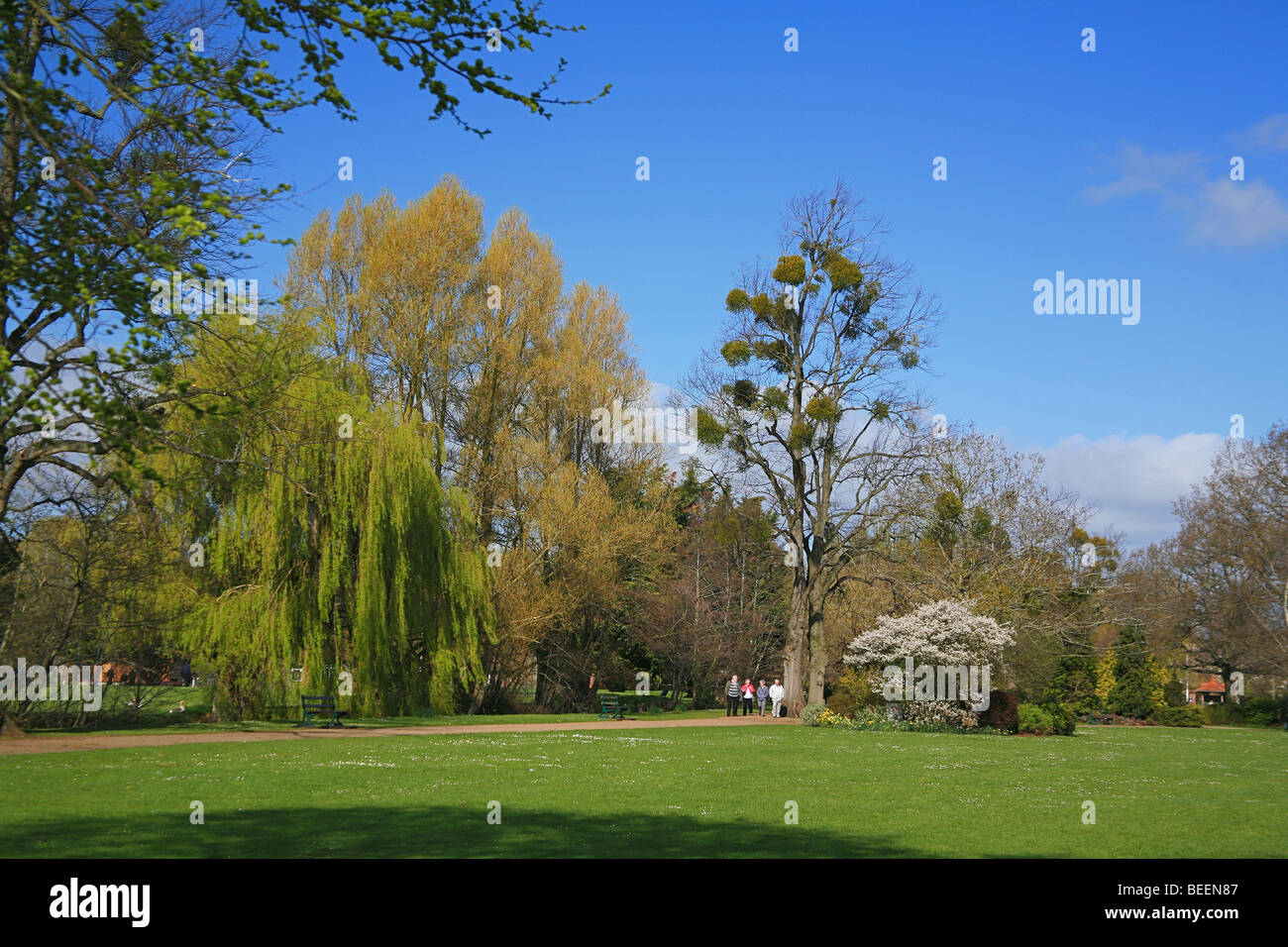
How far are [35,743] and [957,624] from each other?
75.5ft

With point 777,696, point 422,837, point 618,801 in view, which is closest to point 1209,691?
point 777,696

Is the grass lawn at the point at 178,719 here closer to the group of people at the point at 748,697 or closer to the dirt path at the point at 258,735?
the dirt path at the point at 258,735

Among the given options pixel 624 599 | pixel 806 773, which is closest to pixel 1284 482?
pixel 624 599

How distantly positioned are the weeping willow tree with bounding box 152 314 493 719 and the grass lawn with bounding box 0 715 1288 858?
286 inches

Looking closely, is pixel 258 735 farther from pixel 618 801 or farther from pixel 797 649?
pixel 797 649

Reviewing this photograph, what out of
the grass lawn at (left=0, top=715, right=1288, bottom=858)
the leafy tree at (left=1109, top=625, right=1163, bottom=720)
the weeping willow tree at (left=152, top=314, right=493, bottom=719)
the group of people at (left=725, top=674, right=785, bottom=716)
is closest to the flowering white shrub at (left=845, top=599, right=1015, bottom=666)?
→ the group of people at (left=725, top=674, right=785, bottom=716)

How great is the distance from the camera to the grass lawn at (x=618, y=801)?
942cm

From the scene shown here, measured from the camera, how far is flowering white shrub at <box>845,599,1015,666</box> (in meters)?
29.8

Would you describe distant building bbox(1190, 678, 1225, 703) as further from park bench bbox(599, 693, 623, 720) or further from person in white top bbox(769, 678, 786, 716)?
park bench bbox(599, 693, 623, 720)

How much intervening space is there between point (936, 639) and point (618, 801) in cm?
1972

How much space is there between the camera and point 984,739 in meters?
26.8

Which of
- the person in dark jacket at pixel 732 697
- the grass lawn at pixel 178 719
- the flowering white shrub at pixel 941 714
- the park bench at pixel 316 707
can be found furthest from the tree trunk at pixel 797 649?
the park bench at pixel 316 707

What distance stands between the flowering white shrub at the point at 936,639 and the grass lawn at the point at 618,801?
341 inches

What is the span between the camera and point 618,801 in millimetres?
12430
